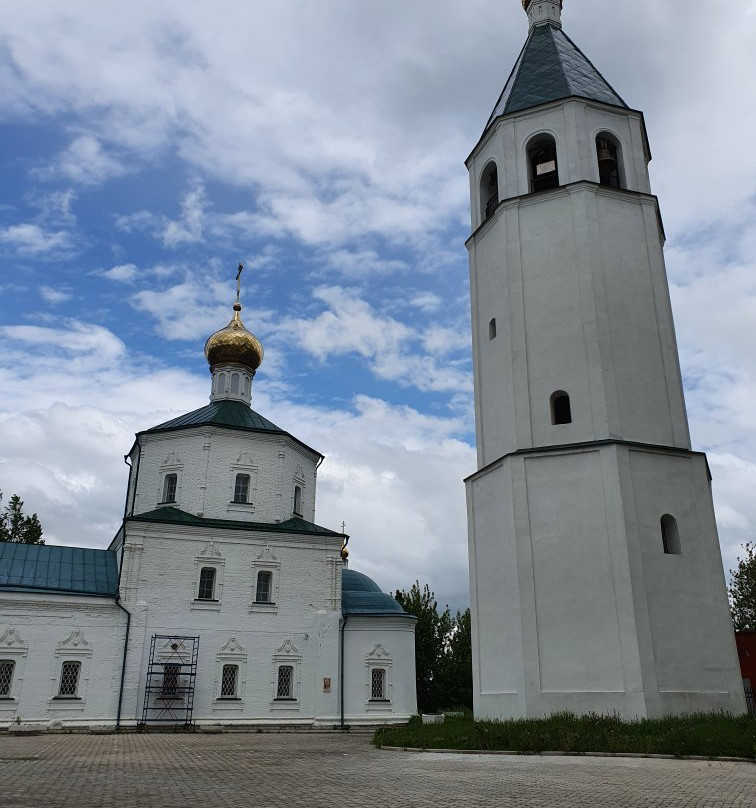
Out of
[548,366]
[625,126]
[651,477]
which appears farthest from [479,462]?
[625,126]

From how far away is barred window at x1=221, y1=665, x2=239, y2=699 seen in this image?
73.4ft

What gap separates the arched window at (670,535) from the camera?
567 inches

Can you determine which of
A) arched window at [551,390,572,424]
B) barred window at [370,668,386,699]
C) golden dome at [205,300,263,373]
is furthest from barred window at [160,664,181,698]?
arched window at [551,390,572,424]

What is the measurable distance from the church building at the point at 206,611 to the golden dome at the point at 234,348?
8.67ft

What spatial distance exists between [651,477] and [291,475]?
1474 cm

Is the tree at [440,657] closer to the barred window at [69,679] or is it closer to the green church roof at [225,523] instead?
the green church roof at [225,523]

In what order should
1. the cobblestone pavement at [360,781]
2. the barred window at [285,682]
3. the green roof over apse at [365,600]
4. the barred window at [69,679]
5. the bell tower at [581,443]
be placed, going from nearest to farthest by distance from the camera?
1. the cobblestone pavement at [360,781]
2. the bell tower at [581,443]
3. the barred window at [69,679]
4. the barred window at [285,682]
5. the green roof over apse at [365,600]

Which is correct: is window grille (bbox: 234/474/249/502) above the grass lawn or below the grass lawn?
above

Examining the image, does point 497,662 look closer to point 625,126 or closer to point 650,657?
point 650,657

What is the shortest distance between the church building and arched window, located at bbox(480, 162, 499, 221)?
11593 millimetres

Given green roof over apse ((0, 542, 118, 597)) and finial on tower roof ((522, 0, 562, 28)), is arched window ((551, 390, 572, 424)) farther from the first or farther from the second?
green roof over apse ((0, 542, 118, 597))

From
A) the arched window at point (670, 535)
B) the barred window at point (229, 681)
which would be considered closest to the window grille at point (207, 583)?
the barred window at point (229, 681)

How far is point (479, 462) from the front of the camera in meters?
16.9

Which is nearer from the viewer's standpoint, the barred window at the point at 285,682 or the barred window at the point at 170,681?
the barred window at the point at 170,681
